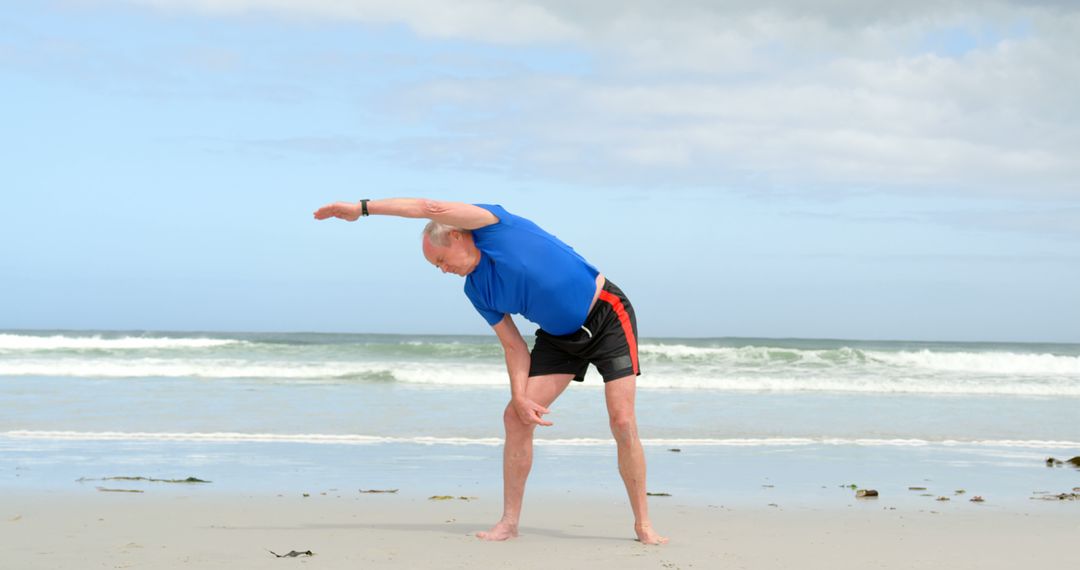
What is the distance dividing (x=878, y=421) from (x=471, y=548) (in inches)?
335

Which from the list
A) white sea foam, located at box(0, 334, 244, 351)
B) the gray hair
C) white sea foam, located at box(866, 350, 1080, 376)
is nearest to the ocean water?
white sea foam, located at box(866, 350, 1080, 376)

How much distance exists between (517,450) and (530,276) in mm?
934

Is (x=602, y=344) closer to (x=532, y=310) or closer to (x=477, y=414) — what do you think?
(x=532, y=310)

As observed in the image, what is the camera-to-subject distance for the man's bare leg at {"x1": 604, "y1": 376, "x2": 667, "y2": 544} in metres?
4.80

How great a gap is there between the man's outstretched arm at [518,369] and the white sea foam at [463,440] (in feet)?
14.6

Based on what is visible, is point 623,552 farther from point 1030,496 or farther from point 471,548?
point 1030,496

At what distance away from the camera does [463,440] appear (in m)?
9.56

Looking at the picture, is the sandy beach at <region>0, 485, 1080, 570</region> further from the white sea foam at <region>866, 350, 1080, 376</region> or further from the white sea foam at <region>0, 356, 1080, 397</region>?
the white sea foam at <region>866, 350, 1080, 376</region>

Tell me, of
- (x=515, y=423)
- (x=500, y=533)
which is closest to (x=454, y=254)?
(x=515, y=423)

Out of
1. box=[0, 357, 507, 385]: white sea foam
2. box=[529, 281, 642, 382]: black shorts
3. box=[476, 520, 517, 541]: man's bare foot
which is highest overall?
box=[529, 281, 642, 382]: black shorts

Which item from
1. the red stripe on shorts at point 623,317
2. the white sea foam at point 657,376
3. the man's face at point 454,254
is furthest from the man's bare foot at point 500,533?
the white sea foam at point 657,376

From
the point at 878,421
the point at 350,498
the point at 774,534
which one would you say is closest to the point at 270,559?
the point at 350,498

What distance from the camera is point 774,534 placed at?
5246mm

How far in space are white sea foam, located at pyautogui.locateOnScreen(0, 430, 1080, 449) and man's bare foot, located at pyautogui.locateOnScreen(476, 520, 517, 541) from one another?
4.15 m
